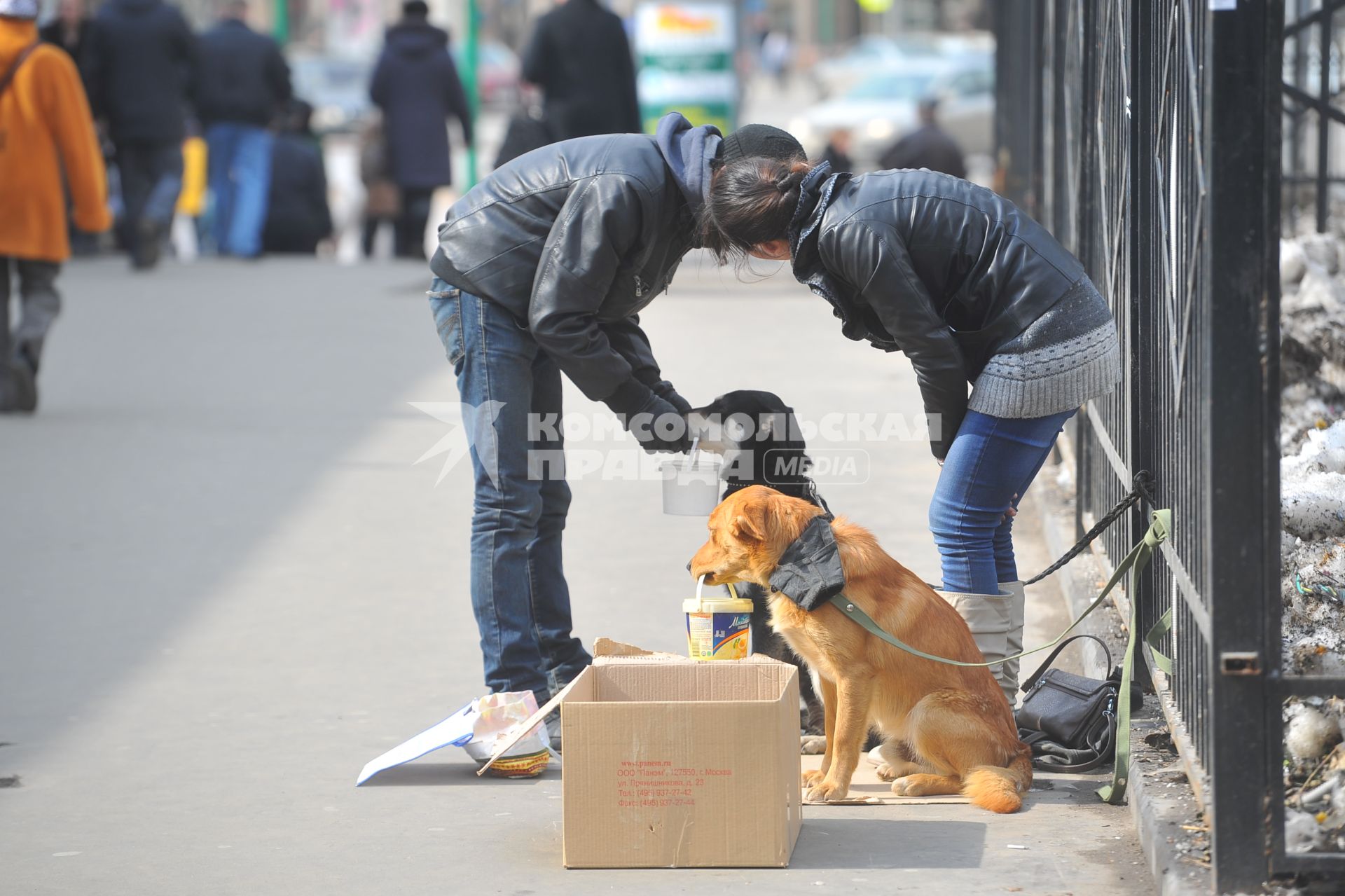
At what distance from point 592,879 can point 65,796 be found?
155 centimetres

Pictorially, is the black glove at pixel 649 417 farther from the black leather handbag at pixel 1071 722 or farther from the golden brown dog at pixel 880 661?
the black leather handbag at pixel 1071 722

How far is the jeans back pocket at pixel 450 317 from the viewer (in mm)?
4582

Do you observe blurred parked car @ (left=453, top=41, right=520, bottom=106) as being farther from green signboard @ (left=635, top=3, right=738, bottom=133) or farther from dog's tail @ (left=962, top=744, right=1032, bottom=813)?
dog's tail @ (left=962, top=744, right=1032, bottom=813)

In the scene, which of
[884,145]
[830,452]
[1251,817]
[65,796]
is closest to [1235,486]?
[1251,817]

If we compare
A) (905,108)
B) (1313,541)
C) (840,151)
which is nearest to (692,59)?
(840,151)

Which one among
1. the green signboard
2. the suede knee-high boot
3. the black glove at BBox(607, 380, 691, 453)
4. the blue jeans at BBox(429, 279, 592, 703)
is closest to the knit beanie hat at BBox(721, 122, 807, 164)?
the black glove at BBox(607, 380, 691, 453)

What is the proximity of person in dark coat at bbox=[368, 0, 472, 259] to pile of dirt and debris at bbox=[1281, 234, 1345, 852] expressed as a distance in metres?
8.28

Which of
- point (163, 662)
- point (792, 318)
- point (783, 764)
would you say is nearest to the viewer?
point (783, 764)

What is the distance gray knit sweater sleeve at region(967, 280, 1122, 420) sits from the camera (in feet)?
13.7

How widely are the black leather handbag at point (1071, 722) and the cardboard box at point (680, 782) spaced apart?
922 mm

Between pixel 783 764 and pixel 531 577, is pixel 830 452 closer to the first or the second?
pixel 531 577

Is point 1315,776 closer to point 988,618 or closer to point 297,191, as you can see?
point 988,618

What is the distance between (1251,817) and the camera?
3295mm

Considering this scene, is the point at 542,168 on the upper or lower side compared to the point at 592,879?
upper
